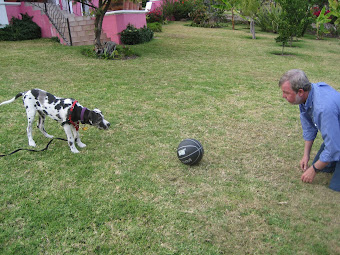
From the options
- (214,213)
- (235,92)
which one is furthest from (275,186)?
(235,92)

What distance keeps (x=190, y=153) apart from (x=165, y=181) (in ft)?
1.85

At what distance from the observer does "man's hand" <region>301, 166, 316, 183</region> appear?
3.87m

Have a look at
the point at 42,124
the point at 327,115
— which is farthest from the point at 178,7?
the point at 327,115

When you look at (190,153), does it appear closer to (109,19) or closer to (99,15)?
(99,15)

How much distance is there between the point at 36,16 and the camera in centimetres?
1596

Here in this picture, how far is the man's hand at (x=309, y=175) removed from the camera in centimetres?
387

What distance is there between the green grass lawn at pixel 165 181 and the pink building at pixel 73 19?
636 cm

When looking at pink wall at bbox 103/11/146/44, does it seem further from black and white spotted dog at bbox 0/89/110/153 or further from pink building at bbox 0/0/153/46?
black and white spotted dog at bbox 0/89/110/153

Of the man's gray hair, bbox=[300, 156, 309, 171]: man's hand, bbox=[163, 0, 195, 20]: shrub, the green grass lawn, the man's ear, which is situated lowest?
the green grass lawn

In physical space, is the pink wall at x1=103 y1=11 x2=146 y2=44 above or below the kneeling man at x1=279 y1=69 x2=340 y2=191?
above

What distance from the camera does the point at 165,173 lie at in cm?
427

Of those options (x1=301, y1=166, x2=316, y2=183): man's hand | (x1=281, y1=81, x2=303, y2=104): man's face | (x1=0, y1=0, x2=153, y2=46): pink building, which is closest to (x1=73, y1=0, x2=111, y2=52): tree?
(x1=0, y1=0, x2=153, y2=46): pink building

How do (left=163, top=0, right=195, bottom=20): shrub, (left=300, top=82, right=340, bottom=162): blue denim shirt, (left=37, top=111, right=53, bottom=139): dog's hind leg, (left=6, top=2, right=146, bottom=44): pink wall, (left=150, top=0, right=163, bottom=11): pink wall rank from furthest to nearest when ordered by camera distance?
(left=163, top=0, right=195, bottom=20): shrub
(left=150, top=0, right=163, bottom=11): pink wall
(left=6, top=2, right=146, bottom=44): pink wall
(left=37, top=111, right=53, bottom=139): dog's hind leg
(left=300, top=82, right=340, bottom=162): blue denim shirt

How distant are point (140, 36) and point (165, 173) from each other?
38.2ft
